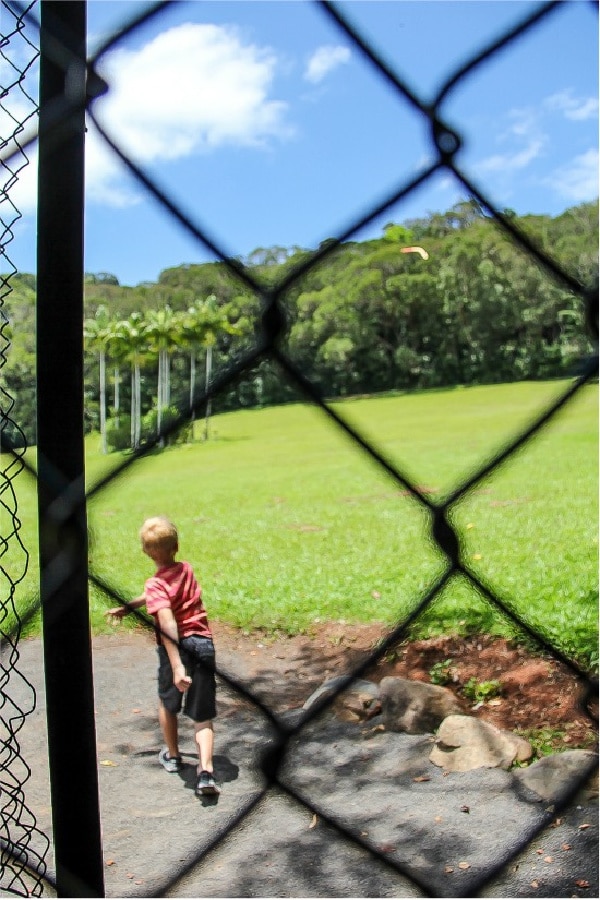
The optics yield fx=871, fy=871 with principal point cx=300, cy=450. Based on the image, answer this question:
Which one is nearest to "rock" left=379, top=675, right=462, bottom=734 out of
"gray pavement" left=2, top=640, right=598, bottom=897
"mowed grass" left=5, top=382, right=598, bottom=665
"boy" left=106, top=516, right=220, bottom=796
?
"gray pavement" left=2, top=640, right=598, bottom=897

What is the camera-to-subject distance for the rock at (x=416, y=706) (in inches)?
82.0

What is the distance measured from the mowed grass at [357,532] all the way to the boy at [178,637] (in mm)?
143

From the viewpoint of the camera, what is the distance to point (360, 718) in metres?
2.23

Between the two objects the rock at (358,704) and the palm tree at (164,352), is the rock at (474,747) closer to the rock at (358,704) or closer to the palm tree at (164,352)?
the rock at (358,704)

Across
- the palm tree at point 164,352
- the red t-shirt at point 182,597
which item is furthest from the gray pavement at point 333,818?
the palm tree at point 164,352

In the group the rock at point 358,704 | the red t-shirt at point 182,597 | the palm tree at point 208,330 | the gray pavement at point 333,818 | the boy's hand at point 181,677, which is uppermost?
the palm tree at point 208,330

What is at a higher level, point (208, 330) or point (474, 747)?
point (208, 330)

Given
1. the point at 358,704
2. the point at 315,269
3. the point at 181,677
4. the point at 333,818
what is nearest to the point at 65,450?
the point at 315,269

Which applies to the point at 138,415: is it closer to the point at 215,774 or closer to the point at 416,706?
the point at 215,774

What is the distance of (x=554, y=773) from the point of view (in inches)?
68.5

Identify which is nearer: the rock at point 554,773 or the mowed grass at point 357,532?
the rock at point 554,773

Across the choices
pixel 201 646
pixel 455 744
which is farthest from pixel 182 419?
pixel 455 744

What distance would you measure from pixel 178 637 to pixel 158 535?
19 cm

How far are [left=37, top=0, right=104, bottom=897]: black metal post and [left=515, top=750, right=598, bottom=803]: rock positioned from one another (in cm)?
156
